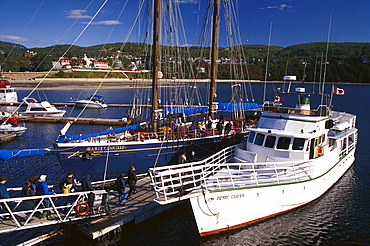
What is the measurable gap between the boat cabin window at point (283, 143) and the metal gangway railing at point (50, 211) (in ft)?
34.7

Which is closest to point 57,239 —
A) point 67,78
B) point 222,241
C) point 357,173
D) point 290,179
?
point 222,241

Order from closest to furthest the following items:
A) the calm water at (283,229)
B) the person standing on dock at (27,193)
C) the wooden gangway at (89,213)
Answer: the wooden gangway at (89,213)
the person standing on dock at (27,193)
the calm water at (283,229)

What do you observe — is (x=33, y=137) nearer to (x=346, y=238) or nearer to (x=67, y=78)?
(x=346, y=238)

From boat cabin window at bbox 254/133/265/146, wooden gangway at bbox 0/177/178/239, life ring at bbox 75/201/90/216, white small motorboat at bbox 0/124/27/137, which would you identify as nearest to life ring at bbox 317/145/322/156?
boat cabin window at bbox 254/133/265/146

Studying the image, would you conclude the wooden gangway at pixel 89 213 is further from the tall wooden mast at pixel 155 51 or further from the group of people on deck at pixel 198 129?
the tall wooden mast at pixel 155 51

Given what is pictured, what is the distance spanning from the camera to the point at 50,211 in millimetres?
14891

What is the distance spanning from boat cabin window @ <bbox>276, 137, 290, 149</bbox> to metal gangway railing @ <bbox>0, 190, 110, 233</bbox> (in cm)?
1059

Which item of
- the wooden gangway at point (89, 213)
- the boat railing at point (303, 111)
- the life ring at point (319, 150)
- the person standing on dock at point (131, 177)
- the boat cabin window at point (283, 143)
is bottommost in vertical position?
the wooden gangway at point (89, 213)

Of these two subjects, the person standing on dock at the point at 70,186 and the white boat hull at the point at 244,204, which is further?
the person standing on dock at the point at 70,186

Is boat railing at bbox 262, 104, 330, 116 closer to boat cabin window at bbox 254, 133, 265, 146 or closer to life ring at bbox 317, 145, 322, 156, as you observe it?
life ring at bbox 317, 145, 322, 156

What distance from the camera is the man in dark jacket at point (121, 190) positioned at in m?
16.5

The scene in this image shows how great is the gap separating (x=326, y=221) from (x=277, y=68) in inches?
6439

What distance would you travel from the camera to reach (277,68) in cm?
17188

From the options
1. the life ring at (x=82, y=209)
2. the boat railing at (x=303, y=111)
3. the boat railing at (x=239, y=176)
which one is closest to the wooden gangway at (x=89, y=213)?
the life ring at (x=82, y=209)
